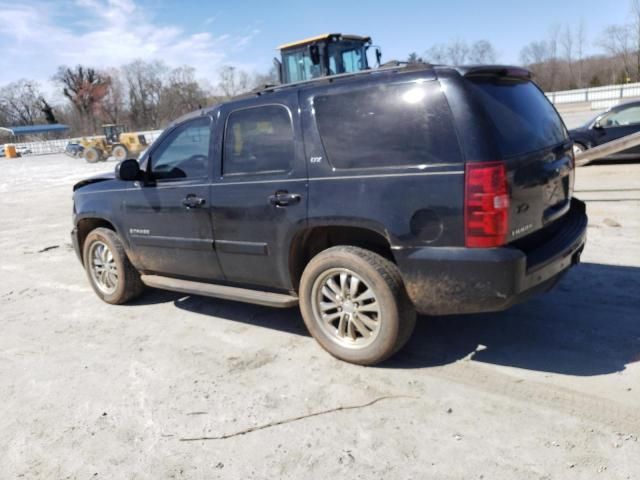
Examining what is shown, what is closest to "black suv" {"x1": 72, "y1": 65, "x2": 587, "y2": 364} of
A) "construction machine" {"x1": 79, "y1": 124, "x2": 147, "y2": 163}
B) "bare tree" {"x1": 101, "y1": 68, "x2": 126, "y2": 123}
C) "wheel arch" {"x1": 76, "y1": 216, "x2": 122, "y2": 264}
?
"wheel arch" {"x1": 76, "y1": 216, "x2": 122, "y2": 264}

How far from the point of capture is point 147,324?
484cm

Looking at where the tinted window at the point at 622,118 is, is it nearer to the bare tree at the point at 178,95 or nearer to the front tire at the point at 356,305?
the front tire at the point at 356,305

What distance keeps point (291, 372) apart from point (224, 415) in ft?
2.04

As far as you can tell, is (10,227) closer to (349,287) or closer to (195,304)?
(195,304)

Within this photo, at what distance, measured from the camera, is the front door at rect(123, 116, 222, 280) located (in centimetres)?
436

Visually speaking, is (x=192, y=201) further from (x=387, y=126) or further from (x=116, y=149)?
(x=116, y=149)

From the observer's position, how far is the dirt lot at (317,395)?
268cm

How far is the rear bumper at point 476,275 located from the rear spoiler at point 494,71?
1081mm

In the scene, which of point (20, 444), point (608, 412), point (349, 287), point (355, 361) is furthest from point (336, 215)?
point (20, 444)

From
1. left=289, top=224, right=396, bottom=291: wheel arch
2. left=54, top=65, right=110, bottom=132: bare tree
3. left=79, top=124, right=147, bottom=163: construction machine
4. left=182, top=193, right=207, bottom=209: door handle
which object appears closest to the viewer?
left=289, top=224, right=396, bottom=291: wheel arch

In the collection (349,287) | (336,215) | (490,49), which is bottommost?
(349,287)

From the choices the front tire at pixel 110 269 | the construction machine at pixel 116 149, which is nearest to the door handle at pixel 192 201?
the front tire at pixel 110 269

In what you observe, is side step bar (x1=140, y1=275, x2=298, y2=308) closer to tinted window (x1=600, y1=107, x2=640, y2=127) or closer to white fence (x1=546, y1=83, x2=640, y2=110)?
tinted window (x1=600, y1=107, x2=640, y2=127)

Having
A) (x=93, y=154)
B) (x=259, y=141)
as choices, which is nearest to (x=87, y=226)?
(x=259, y=141)
